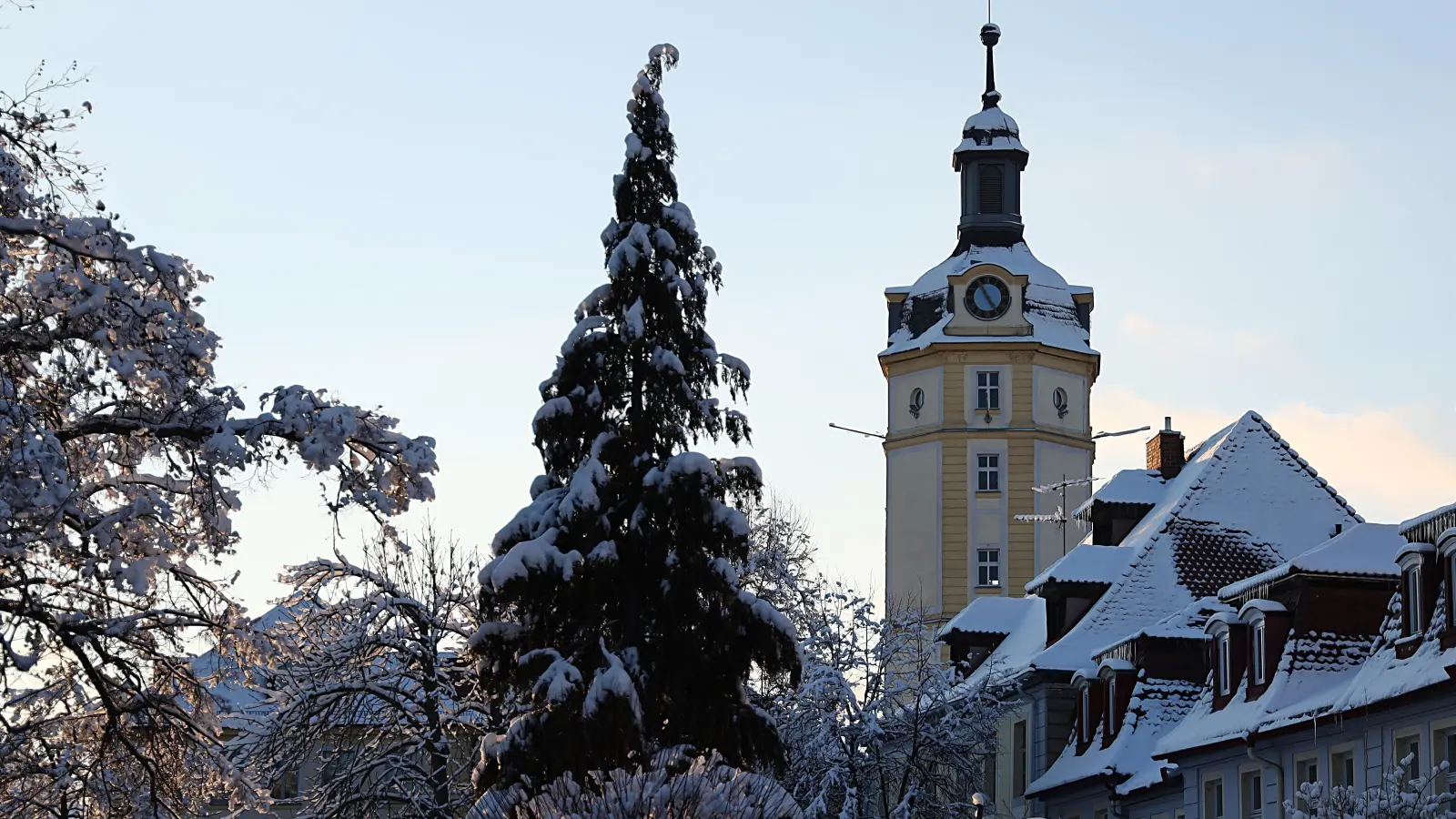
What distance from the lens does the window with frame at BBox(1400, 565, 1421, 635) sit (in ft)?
91.0

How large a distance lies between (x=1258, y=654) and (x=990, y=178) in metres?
49.1

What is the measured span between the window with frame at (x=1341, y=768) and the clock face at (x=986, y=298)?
4571 cm

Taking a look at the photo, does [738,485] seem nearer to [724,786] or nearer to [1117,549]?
[724,786]

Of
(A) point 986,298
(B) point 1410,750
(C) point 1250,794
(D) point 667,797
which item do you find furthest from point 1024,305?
(D) point 667,797

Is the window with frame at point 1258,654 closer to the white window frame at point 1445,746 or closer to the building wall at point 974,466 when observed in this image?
the white window frame at point 1445,746

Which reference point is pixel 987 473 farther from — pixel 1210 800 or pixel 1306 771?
pixel 1306 771

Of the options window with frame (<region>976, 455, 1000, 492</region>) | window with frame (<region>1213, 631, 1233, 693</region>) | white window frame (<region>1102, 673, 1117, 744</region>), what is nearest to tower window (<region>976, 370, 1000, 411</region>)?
window with frame (<region>976, 455, 1000, 492</region>)

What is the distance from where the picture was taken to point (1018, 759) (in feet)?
152

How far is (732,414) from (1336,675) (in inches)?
378

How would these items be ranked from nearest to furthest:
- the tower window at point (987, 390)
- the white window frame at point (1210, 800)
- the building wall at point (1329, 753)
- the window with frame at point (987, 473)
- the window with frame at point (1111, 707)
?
the building wall at point (1329, 753), the white window frame at point (1210, 800), the window with frame at point (1111, 707), the window with frame at point (987, 473), the tower window at point (987, 390)

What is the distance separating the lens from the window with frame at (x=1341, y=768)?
29.5 metres

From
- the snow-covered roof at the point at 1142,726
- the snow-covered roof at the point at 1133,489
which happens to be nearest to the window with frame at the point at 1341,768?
the snow-covered roof at the point at 1142,726

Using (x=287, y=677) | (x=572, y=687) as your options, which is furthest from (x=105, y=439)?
(x=287, y=677)

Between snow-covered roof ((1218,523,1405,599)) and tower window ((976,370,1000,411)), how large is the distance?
41.5 metres
